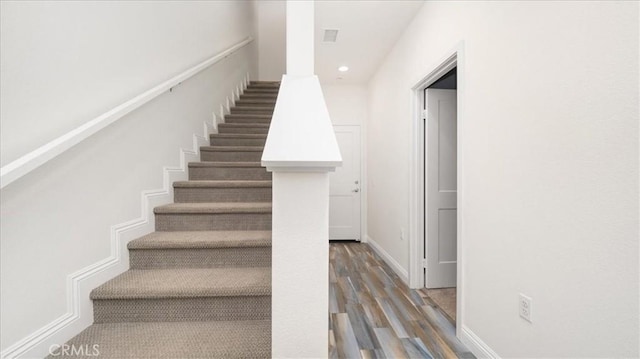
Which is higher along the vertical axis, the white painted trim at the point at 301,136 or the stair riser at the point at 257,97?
the stair riser at the point at 257,97

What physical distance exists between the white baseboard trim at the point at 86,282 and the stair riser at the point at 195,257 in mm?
78

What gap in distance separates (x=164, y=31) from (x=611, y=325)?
9.19 ft

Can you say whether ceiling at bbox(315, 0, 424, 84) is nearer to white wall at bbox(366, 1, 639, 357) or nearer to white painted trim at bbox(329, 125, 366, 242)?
white wall at bbox(366, 1, 639, 357)

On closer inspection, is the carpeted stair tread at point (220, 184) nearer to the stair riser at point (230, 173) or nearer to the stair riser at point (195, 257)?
the stair riser at point (230, 173)

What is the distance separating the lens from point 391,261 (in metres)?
3.43

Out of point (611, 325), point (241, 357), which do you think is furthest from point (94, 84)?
point (611, 325)

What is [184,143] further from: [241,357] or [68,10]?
[241,357]

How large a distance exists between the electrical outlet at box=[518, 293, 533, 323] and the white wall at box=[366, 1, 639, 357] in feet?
0.11

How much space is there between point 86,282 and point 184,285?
0.42 metres

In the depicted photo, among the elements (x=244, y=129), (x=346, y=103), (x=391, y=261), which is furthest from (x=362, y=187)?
(x=244, y=129)

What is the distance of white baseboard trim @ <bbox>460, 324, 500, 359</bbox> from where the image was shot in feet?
5.41

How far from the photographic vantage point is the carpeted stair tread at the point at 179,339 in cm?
115

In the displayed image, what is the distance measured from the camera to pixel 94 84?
140 centimetres

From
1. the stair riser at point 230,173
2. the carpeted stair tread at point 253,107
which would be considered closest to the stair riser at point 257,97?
the carpeted stair tread at point 253,107
